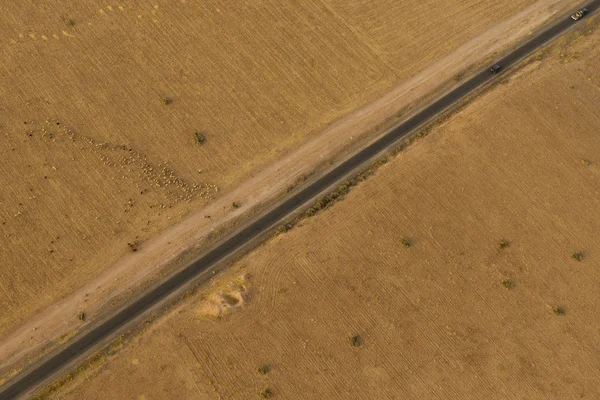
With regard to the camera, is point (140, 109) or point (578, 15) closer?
point (140, 109)

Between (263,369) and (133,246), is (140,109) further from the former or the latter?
(263,369)

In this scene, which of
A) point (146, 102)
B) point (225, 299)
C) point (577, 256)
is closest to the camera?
point (225, 299)

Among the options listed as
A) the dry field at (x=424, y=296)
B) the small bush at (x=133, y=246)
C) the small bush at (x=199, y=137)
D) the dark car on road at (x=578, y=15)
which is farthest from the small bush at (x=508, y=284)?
the dark car on road at (x=578, y=15)

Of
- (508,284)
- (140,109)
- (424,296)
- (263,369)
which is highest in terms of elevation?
(140,109)

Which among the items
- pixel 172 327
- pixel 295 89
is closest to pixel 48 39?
pixel 295 89

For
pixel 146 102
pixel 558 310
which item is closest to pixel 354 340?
pixel 558 310

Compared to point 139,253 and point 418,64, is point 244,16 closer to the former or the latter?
point 418,64
